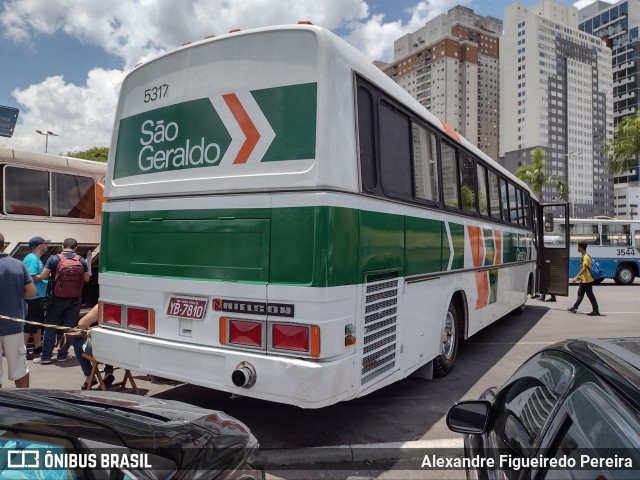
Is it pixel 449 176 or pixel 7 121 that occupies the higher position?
pixel 7 121

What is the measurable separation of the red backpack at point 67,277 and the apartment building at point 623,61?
13302 centimetres

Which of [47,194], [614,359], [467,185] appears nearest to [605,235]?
[467,185]

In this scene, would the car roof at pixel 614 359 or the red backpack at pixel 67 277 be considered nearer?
the car roof at pixel 614 359

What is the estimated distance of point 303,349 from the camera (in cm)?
350

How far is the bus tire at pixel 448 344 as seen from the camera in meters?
6.09

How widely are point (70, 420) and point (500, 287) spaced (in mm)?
8393

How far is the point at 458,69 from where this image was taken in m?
116

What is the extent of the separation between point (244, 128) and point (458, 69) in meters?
125

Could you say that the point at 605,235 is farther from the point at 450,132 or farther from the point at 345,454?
the point at 345,454

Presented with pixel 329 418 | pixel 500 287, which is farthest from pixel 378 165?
pixel 500 287

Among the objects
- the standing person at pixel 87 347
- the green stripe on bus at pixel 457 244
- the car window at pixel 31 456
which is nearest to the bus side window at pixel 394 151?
A: the green stripe on bus at pixel 457 244

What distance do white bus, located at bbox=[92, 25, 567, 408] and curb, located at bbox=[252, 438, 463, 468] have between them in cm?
52

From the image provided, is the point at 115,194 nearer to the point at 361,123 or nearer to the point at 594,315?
the point at 361,123

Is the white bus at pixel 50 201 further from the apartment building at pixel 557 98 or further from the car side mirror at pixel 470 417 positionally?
the apartment building at pixel 557 98
